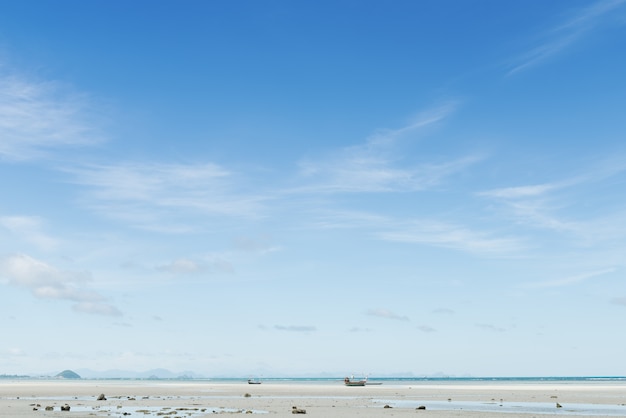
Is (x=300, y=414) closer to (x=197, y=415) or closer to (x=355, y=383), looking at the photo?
(x=197, y=415)

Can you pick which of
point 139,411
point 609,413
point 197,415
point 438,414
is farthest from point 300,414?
point 609,413

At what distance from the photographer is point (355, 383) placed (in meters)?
142

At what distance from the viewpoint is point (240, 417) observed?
1843 inches

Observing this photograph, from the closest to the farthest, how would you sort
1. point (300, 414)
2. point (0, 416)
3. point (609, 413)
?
point (0, 416), point (300, 414), point (609, 413)

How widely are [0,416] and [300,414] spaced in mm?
22223

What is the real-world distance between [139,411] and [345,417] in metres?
19.3

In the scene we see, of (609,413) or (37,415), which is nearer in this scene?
(37,415)

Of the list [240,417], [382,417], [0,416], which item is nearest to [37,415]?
[0,416]

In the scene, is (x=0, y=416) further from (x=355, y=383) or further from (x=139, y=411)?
(x=355, y=383)

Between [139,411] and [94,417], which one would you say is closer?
[94,417]

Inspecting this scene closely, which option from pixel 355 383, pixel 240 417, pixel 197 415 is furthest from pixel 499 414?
pixel 355 383

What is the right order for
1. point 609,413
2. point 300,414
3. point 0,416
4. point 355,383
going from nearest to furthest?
point 0,416, point 300,414, point 609,413, point 355,383

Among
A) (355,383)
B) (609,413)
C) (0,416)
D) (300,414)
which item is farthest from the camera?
(355,383)

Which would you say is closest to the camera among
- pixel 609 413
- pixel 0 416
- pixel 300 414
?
pixel 0 416
